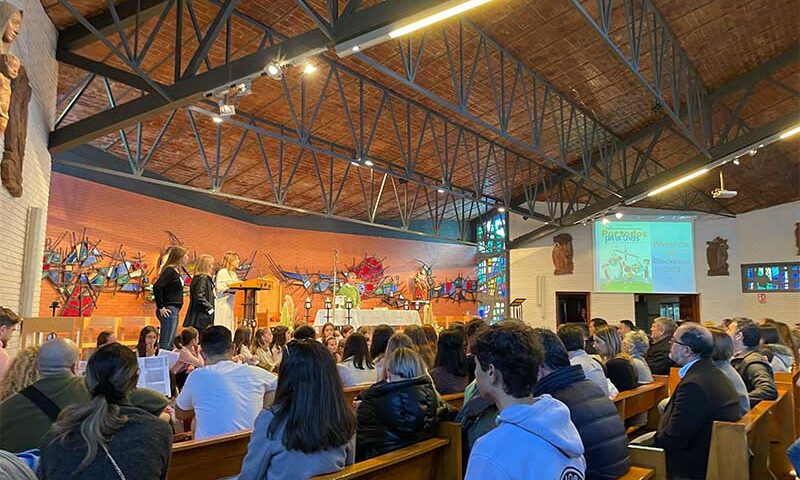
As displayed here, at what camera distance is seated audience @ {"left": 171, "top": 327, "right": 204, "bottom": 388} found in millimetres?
4293

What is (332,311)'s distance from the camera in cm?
1084

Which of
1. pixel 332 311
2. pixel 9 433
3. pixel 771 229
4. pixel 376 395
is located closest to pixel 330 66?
pixel 332 311

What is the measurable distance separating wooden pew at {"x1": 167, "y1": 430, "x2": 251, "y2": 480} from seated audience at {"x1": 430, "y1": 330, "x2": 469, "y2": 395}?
148 centimetres

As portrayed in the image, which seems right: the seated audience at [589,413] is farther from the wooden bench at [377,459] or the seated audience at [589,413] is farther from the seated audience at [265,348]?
the seated audience at [265,348]

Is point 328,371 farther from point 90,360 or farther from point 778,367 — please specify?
point 778,367

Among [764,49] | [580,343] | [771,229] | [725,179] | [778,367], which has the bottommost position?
[778,367]

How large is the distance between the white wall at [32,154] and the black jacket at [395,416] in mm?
3871

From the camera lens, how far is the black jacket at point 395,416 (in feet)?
8.31

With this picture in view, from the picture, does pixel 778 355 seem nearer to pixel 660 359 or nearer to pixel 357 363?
pixel 660 359

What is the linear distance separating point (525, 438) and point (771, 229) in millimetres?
14803

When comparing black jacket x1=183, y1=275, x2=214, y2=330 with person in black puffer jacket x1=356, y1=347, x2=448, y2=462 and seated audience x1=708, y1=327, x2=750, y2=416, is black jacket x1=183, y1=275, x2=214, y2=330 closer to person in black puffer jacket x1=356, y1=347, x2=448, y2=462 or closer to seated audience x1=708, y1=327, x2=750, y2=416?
person in black puffer jacket x1=356, y1=347, x2=448, y2=462

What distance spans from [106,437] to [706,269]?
49.5ft


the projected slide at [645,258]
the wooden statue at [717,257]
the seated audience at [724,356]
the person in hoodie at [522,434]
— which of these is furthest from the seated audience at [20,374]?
the wooden statue at [717,257]

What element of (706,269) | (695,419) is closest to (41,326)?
(695,419)
